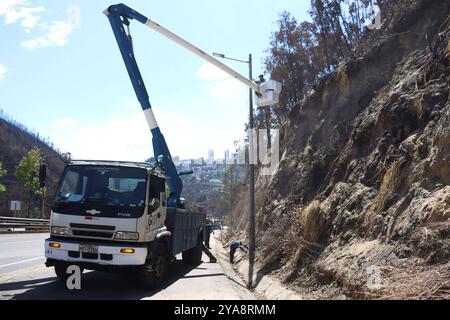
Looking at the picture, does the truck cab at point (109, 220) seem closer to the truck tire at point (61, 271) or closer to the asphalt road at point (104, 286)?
the truck tire at point (61, 271)

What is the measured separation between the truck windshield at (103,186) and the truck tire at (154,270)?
1444 mm

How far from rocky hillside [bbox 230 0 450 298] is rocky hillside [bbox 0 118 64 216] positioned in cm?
6190

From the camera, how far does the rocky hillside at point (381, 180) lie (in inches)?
330

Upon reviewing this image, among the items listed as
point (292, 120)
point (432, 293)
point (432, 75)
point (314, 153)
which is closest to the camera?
point (432, 293)

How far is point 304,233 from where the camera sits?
43.7 feet

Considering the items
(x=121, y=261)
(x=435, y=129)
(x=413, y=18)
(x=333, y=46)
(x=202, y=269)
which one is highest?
(x=333, y=46)

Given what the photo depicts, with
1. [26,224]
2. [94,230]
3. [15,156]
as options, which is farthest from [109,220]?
[15,156]

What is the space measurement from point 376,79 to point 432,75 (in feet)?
15.5

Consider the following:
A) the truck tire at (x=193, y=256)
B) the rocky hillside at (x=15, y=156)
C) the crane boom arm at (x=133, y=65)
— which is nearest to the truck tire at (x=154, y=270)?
the crane boom arm at (x=133, y=65)

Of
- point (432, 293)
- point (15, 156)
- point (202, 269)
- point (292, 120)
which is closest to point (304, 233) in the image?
point (202, 269)

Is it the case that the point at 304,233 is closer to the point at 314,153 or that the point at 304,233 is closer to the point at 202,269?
the point at 202,269

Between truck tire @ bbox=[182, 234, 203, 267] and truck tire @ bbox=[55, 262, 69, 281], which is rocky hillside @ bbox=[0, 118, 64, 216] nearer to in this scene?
truck tire @ bbox=[182, 234, 203, 267]

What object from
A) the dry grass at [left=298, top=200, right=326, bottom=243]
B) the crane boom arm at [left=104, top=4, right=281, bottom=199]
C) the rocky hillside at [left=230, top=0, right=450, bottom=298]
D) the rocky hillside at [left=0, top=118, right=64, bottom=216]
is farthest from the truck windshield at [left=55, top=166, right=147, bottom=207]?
the rocky hillside at [left=0, top=118, right=64, bottom=216]

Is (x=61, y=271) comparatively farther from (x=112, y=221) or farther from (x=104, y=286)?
(x=112, y=221)
